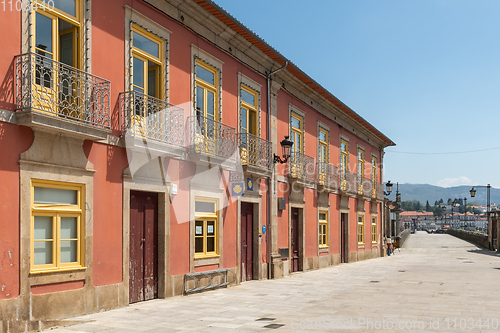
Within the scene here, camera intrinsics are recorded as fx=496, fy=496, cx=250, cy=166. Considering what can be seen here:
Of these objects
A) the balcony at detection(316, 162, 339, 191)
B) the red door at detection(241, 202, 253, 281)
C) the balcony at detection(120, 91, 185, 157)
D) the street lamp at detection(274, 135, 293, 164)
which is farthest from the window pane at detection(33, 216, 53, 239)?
the balcony at detection(316, 162, 339, 191)

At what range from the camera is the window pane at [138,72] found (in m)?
10.1

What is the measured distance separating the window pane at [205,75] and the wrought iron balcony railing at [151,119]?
1558 millimetres

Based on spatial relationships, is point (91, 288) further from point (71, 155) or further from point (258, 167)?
point (258, 167)

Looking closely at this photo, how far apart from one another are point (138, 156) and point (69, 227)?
2.12 m

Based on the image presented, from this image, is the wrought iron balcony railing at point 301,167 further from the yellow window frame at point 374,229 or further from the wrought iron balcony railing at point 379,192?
the wrought iron balcony railing at point 379,192

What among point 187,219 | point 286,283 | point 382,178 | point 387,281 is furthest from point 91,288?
point 382,178

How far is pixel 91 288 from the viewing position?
860 centimetres

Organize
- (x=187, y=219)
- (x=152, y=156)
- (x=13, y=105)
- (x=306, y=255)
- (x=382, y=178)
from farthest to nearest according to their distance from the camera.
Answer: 1. (x=382, y=178)
2. (x=306, y=255)
3. (x=187, y=219)
4. (x=152, y=156)
5. (x=13, y=105)

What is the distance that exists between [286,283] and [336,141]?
32.5 ft

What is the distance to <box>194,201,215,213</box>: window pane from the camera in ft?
39.6

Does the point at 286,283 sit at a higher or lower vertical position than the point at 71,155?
lower

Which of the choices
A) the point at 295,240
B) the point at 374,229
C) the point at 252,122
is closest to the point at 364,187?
the point at 374,229

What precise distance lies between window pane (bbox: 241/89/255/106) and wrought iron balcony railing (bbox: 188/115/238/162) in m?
1.52

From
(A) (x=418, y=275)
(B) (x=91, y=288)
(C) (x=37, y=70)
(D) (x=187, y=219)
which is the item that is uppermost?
(C) (x=37, y=70)
